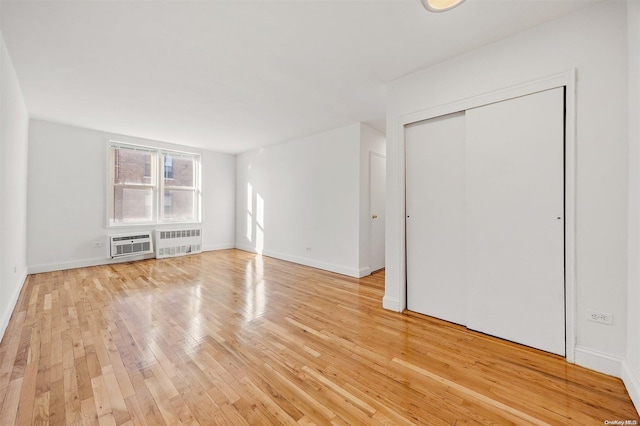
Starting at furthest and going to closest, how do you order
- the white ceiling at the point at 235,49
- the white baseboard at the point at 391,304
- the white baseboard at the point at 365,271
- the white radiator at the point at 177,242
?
the white radiator at the point at 177,242, the white baseboard at the point at 365,271, the white baseboard at the point at 391,304, the white ceiling at the point at 235,49

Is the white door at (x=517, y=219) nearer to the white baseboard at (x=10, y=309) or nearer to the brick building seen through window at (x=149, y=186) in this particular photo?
the white baseboard at (x=10, y=309)

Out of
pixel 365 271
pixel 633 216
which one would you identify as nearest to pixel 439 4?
pixel 633 216

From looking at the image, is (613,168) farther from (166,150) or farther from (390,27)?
(166,150)

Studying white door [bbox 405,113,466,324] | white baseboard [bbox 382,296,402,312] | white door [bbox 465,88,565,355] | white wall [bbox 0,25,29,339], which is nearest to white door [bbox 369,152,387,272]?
white baseboard [bbox 382,296,402,312]

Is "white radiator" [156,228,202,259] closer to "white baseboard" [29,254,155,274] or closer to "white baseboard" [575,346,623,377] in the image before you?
"white baseboard" [29,254,155,274]

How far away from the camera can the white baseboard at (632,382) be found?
142 centimetres

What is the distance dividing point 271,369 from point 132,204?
17.4 feet

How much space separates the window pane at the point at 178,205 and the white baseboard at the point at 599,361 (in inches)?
270

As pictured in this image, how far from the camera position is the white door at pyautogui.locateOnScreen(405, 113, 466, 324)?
246cm

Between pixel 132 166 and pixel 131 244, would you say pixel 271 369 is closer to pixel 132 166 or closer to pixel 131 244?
pixel 131 244

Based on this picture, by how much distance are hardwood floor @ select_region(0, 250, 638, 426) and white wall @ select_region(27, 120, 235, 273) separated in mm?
1787

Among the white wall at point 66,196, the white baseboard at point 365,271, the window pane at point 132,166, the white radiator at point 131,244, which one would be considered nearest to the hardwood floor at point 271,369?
the white baseboard at point 365,271

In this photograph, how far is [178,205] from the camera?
19.9ft

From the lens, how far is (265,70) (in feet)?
8.68
